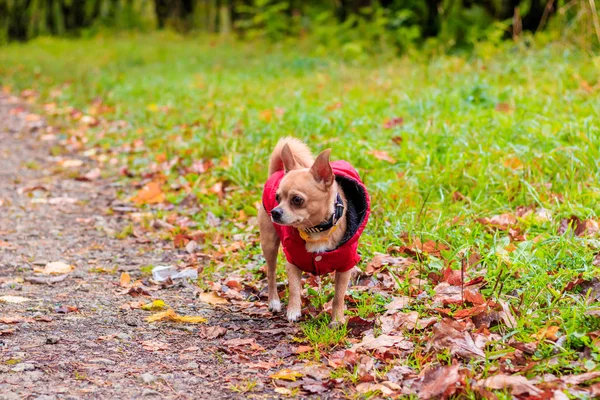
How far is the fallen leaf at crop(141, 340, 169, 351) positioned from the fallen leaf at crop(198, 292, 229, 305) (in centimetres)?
76

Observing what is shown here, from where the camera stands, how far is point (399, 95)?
27.9ft

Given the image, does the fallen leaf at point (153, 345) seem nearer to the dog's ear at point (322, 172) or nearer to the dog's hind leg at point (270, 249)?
the dog's hind leg at point (270, 249)

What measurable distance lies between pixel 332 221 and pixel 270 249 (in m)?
0.63

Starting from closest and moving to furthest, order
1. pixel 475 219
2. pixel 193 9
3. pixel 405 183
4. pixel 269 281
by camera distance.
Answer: pixel 269 281 < pixel 475 219 < pixel 405 183 < pixel 193 9

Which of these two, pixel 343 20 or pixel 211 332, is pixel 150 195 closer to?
pixel 211 332

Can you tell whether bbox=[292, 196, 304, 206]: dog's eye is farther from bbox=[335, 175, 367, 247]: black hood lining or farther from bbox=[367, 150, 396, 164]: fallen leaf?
bbox=[367, 150, 396, 164]: fallen leaf

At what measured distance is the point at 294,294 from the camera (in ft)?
13.8

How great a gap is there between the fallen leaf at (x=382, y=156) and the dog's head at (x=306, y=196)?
247 cm

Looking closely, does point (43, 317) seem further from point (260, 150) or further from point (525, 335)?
point (260, 150)

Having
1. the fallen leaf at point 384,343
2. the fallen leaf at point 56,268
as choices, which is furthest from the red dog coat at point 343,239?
the fallen leaf at point 56,268

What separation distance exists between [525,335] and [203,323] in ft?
6.29

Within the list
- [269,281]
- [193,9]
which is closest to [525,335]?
[269,281]

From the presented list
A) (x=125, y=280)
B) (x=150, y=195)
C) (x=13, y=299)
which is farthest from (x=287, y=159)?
(x=150, y=195)

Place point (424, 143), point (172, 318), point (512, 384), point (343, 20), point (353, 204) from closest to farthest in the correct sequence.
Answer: point (512, 384), point (353, 204), point (172, 318), point (424, 143), point (343, 20)
